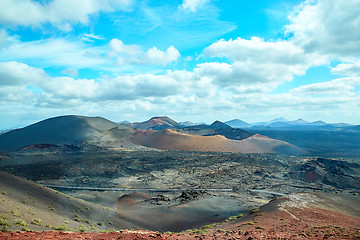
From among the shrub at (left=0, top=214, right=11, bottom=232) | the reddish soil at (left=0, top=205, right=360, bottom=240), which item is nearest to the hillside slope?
A: the shrub at (left=0, top=214, right=11, bottom=232)

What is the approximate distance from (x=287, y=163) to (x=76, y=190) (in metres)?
50.5

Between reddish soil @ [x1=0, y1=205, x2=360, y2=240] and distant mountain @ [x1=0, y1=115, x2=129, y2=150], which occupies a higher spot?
distant mountain @ [x1=0, y1=115, x2=129, y2=150]

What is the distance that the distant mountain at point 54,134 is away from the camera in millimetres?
91750

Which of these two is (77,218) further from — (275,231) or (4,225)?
(275,231)

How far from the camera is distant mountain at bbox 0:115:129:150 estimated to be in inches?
3612

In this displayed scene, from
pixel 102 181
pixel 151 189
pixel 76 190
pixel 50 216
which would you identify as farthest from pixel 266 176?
pixel 50 216

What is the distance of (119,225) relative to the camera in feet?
67.9

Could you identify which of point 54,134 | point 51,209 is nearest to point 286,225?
point 51,209

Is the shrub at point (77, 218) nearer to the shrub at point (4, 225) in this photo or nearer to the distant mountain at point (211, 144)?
the shrub at point (4, 225)

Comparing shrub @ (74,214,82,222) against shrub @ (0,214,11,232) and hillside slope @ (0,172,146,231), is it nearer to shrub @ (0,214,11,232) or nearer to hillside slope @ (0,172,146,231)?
hillside slope @ (0,172,146,231)

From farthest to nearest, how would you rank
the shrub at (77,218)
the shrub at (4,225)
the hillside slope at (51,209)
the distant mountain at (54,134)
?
the distant mountain at (54,134), the shrub at (77,218), the hillside slope at (51,209), the shrub at (4,225)

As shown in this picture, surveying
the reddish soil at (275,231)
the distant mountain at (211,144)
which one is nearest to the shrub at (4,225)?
the reddish soil at (275,231)

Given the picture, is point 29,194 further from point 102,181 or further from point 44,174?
point 44,174

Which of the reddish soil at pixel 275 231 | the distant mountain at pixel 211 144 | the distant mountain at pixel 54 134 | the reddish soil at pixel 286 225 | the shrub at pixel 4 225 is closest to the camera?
the shrub at pixel 4 225
